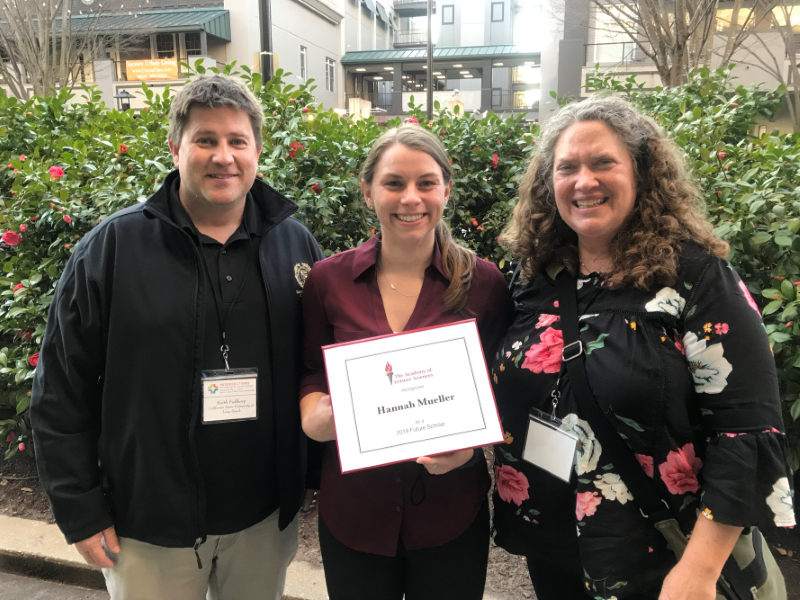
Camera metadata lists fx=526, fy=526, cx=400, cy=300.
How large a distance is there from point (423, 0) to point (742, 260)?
A: 40.9 m

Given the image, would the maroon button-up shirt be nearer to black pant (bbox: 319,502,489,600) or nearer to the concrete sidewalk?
black pant (bbox: 319,502,489,600)

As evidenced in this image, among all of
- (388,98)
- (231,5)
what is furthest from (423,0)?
(231,5)


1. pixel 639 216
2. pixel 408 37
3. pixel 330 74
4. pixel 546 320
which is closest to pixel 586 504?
pixel 546 320

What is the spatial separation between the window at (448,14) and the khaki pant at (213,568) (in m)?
39.9

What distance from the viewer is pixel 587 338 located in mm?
1641

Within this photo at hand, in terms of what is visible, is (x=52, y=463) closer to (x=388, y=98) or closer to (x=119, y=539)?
(x=119, y=539)

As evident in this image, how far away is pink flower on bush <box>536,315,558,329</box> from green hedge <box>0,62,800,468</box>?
1239 mm

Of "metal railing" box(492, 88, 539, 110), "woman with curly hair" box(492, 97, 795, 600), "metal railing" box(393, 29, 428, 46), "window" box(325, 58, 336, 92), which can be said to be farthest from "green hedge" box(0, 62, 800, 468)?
"metal railing" box(393, 29, 428, 46)

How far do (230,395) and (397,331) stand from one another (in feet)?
2.09

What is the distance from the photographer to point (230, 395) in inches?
73.9

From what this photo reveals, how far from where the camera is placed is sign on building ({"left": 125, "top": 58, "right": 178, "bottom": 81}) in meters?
23.5

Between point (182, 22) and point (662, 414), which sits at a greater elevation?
point (182, 22)

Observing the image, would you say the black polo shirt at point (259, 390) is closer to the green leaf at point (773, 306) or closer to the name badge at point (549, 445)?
the name badge at point (549, 445)

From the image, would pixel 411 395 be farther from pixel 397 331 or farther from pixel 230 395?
pixel 230 395
